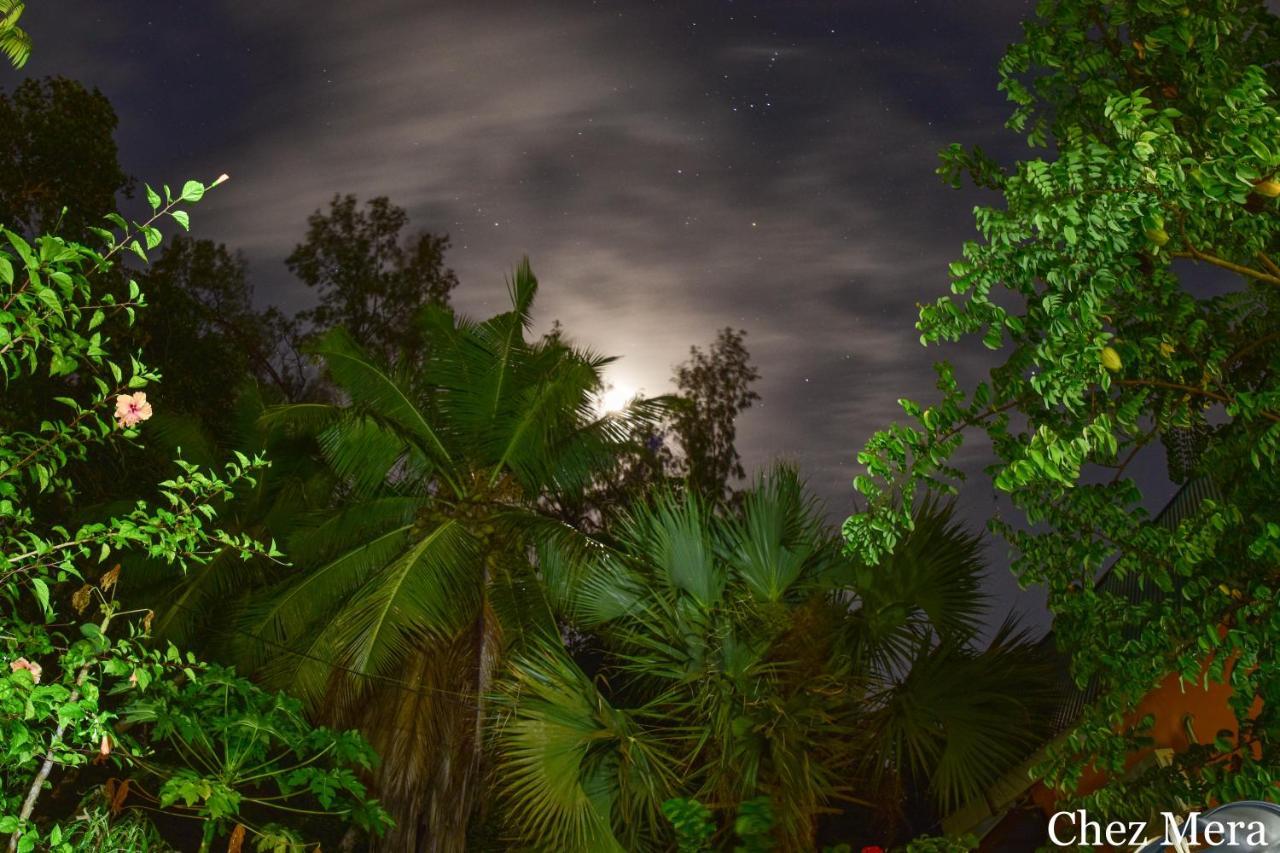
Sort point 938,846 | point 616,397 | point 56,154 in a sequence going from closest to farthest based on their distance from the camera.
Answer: point 938,846
point 56,154
point 616,397

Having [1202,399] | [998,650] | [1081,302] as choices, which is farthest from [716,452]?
[1081,302]

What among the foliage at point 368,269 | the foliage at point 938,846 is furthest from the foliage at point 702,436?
the foliage at point 938,846

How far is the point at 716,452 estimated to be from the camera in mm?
19438

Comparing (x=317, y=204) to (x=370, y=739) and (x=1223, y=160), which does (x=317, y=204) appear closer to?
(x=370, y=739)

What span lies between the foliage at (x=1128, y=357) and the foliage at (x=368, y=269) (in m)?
15.9

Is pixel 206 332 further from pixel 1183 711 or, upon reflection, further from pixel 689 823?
pixel 1183 711

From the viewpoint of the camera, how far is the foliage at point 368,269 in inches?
788

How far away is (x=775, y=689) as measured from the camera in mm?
8570

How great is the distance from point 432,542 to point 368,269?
9482 millimetres

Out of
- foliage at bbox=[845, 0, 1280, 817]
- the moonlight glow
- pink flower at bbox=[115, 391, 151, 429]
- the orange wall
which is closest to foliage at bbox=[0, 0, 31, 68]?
pink flower at bbox=[115, 391, 151, 429]

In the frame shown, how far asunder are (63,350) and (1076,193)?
3.43m

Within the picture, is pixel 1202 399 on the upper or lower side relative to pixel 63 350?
upper

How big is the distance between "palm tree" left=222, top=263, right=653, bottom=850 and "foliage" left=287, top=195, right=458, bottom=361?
691cm

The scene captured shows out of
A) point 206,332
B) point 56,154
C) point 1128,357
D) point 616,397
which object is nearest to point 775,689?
point 1128,357
